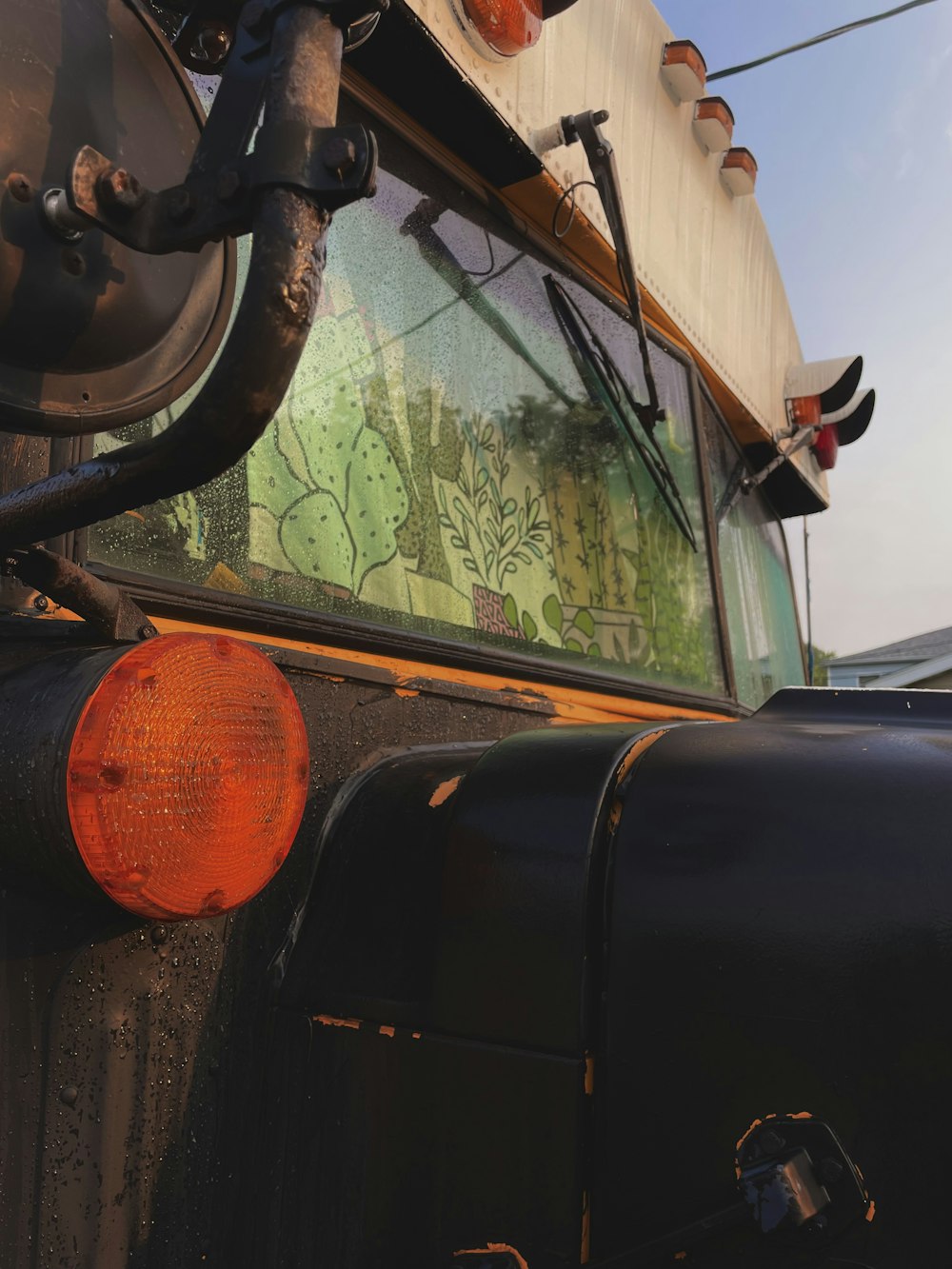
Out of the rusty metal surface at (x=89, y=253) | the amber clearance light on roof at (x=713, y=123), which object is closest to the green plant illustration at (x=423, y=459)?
the rusty metal surface at (x=89, y=253)

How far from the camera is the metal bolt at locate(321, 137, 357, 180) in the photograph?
64 centimetres

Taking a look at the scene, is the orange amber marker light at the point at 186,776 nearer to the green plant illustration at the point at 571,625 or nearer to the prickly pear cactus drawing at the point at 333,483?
the prickly pear cactus drawing at the point at 333,483

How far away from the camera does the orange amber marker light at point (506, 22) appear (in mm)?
1407

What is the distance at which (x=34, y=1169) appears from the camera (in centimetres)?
81

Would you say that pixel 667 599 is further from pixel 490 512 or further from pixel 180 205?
pixel 180 205

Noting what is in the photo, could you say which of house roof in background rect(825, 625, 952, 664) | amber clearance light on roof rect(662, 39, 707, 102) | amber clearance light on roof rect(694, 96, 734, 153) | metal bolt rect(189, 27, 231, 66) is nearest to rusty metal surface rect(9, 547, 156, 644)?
metal bolt rect(189, 27, 231, 66)

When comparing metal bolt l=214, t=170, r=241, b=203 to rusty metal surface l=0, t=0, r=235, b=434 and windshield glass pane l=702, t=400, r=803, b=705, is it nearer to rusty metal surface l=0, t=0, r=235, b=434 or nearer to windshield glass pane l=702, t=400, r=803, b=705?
rusty metal surface l=0, t=0, r=235, b=434

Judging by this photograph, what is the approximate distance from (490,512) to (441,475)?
131 millimetres

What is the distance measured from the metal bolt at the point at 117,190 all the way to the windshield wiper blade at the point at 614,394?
4.14 ft

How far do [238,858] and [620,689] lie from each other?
43.1 inches

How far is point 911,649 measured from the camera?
58.2 ft

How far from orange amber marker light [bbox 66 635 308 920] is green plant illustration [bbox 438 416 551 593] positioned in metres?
0.70

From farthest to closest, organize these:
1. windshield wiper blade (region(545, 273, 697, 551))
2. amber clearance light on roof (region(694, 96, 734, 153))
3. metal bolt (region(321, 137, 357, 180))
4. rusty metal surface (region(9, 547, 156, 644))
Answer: amber clearance light on roof (region(694, 96, 734, 153))
windshield wiper blade (region(545, 273, 697, 551))
rusty metal surface (region(9, 547, 156, 644))
metal bolt (region(321, 137, 357, 180))

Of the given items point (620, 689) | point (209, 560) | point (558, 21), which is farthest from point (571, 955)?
point (558, 21)
